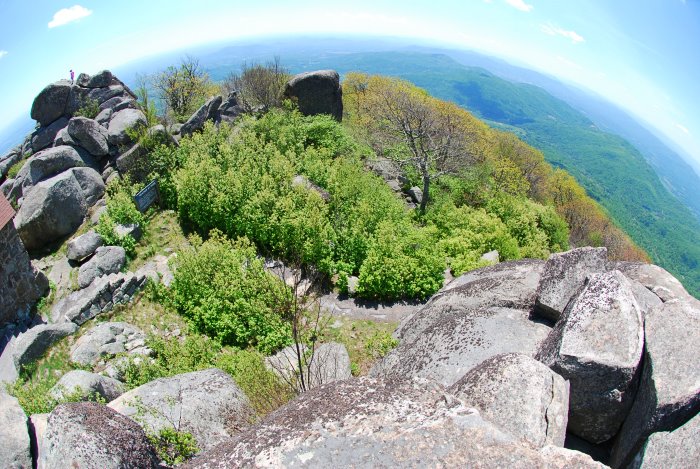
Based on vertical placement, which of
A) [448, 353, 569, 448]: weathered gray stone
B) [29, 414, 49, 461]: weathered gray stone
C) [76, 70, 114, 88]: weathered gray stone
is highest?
[76, 70, 114, 88]: weathered gray stone

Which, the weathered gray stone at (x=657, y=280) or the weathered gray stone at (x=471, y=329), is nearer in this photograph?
the weathered gray stone at (x=471, y=329)

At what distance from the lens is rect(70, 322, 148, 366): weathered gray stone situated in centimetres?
1382

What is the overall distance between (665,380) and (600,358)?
0.80 meters

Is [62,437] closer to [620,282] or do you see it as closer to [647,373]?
[647,373]

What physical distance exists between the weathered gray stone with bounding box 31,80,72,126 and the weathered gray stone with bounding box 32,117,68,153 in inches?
17.4

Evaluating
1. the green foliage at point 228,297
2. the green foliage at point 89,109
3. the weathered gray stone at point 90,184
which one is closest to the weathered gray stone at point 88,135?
the weathered gray stone at point 90,184

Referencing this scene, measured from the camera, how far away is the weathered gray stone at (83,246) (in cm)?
1869

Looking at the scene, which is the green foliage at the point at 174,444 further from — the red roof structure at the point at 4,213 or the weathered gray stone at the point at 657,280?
the red roof structure at the point at 4,213

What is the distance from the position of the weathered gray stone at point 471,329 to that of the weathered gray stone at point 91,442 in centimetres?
435

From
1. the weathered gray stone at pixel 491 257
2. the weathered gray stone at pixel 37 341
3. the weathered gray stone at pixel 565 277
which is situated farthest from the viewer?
the weathered gray stone at pixel 491 257

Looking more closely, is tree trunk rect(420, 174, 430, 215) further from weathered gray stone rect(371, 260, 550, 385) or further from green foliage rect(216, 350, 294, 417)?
green foliage rect(216, 350, 294, 417)

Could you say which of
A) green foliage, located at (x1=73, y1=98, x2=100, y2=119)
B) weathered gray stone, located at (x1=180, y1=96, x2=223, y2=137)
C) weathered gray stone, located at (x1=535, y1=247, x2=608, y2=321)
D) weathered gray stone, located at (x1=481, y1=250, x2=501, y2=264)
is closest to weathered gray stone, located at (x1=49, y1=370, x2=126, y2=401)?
weathered gray stone, located at (x1=535, y1=247, x2=608, y2=321)

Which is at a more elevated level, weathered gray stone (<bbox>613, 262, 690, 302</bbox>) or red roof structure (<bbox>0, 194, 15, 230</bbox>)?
weathered gray stone (<bbox>613, 262, 690, 302</bbox>)

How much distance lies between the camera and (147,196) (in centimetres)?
2211
